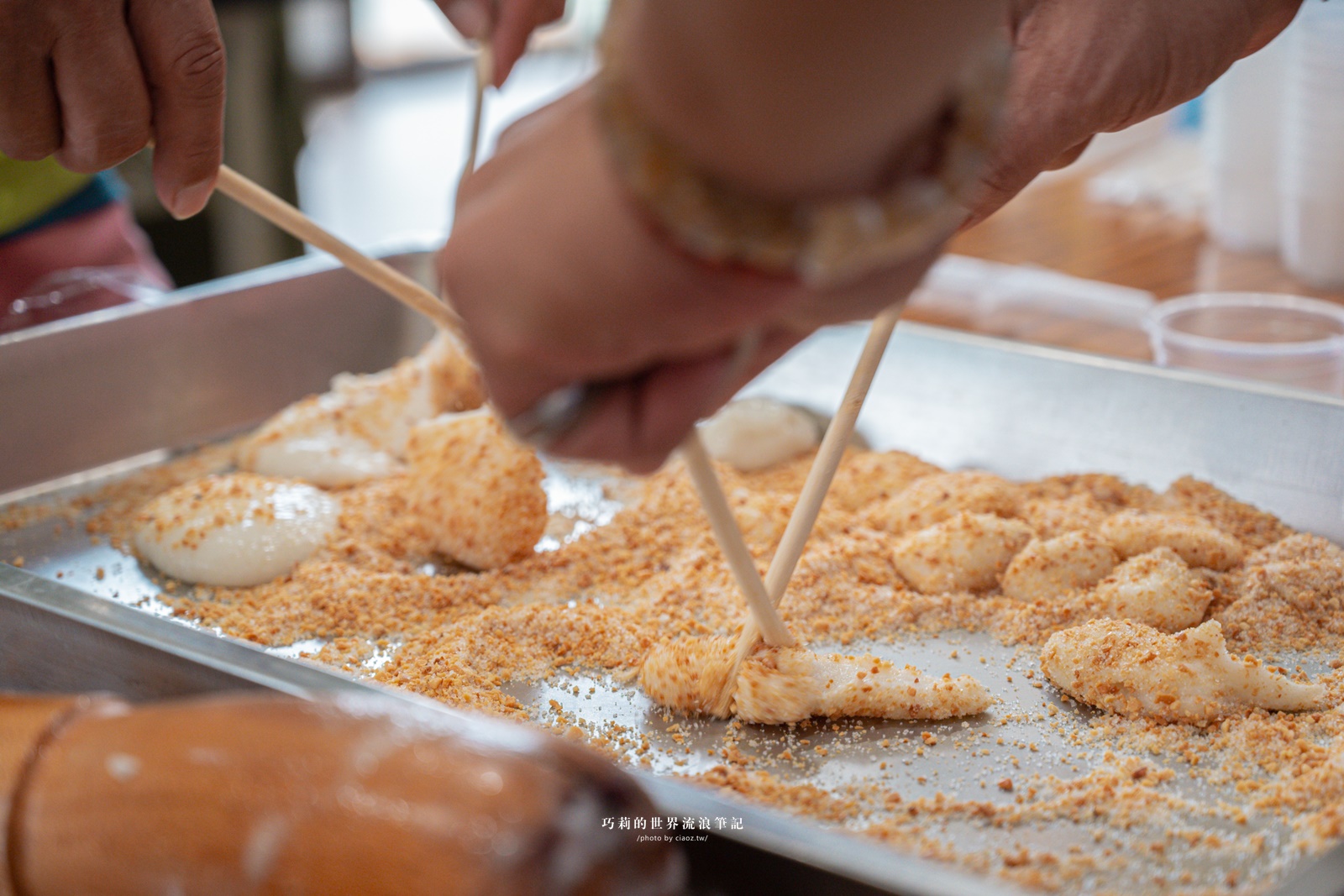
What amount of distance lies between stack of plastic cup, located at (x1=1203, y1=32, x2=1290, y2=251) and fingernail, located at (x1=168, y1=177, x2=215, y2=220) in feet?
4.92

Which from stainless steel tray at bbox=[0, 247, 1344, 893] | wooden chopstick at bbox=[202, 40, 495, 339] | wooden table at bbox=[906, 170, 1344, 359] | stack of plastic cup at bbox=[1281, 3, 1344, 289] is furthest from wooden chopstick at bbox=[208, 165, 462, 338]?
stack of plastic cup at bbox=[1281, 3, 1344, 289]

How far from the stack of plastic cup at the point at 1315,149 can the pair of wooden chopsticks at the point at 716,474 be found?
3.81ft

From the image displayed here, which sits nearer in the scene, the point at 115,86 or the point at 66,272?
the point at 115,86

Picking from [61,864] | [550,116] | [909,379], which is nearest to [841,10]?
[550,116]

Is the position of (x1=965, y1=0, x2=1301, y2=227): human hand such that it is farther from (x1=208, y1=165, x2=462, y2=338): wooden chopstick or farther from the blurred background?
(x1=208, y1=165, x2=462, y2=338): wooden chopstick

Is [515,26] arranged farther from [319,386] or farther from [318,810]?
[318,810]

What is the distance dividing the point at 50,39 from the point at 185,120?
0.12 meters

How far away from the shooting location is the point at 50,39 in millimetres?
990

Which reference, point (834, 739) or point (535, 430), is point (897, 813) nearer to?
point (834, 739)

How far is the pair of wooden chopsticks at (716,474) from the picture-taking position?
29.7 inches

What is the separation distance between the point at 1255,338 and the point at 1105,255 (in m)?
0.52

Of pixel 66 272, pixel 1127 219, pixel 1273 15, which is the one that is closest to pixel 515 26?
pixel 1273 15

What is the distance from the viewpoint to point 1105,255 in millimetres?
2059

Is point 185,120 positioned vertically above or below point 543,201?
above
